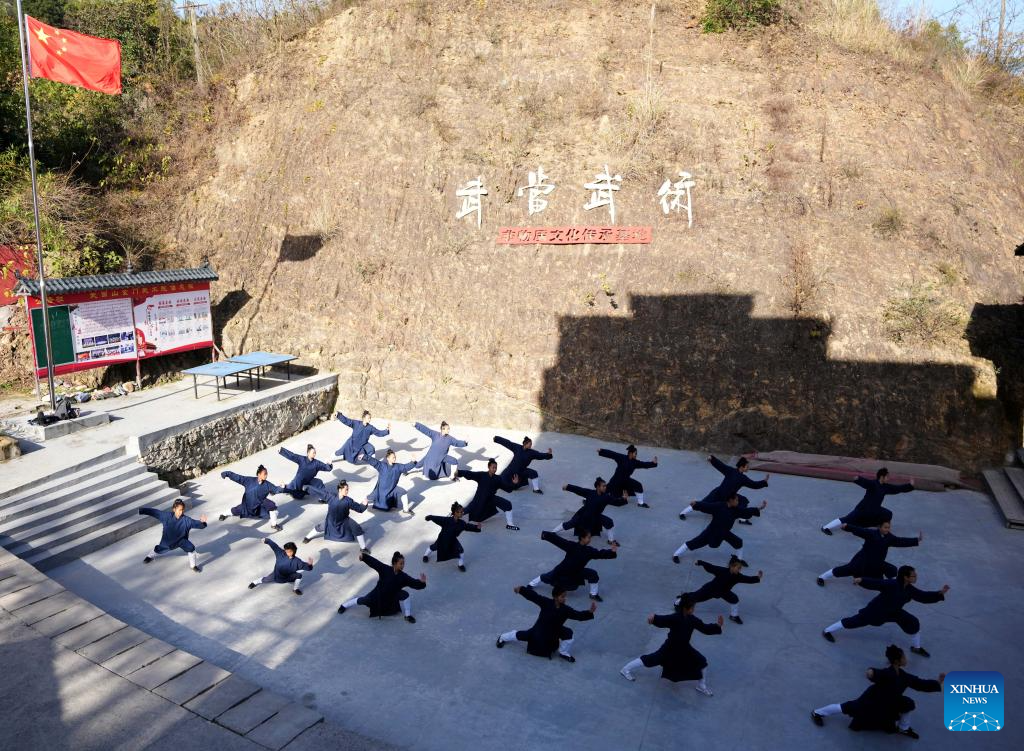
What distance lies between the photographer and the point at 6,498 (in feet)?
33.2

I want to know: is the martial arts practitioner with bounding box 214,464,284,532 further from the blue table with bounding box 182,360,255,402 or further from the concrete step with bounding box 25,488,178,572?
the blue table with bounding box 182,360,255,402

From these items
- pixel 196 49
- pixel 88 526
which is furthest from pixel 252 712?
pixel 196 49

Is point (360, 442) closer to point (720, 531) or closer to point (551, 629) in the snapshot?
point (551, 629)

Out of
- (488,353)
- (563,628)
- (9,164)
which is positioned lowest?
(563,628)

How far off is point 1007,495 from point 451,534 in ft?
32.4

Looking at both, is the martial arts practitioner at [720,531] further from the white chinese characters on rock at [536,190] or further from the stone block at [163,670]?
the white chinese characters on rock at [536,190]

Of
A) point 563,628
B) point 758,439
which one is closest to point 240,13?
point 758,439

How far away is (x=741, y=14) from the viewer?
21.4 meters

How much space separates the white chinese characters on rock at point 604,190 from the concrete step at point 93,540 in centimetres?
1240

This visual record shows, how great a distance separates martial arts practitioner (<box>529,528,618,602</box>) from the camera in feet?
28.7

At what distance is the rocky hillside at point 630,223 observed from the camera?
49.2 ft

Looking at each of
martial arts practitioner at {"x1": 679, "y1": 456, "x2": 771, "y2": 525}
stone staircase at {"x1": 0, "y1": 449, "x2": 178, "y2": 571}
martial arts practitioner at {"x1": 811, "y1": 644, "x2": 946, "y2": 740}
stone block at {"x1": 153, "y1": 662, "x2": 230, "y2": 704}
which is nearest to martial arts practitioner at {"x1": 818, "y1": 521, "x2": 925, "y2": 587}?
martial arts practitioner at {"x1": 679, "y1": 456, "x2": 771, "y2": 525}

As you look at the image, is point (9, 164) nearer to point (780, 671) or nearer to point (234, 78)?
point (234, 78)

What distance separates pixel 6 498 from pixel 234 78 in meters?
18.9
